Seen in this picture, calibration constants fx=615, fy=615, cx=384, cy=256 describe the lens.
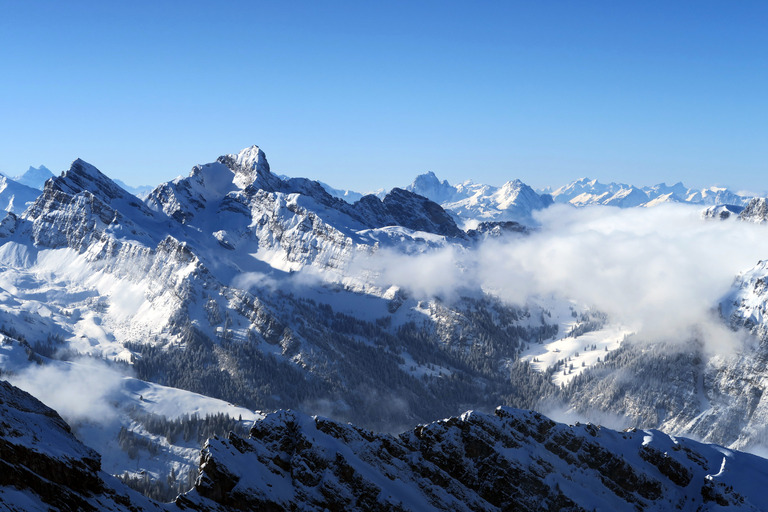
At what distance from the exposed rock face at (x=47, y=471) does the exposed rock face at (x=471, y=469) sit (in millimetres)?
14911

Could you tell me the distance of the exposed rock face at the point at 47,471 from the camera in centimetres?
6656

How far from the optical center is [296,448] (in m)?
103

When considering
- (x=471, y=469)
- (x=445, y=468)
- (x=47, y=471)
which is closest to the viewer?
(x=47, y=471)

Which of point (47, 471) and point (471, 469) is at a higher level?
point (471, 469)

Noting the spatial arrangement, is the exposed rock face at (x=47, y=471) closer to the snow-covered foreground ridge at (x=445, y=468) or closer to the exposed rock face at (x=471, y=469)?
the snow-covered foreground ridge at (x=445, y=468)

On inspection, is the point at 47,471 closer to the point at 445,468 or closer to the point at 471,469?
the point at 445,468

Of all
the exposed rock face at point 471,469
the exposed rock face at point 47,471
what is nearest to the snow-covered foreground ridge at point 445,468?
the exposed rock face at point 471,469

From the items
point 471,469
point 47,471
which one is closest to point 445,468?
point 471,469

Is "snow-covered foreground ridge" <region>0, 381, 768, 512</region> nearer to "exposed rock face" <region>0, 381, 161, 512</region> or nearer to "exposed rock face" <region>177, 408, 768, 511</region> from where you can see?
"exposed rock face" <region>177, 408, 768, 511</region>

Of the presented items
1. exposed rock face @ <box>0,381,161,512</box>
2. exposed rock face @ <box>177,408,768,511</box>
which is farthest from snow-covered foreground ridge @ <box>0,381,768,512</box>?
exposed rock face @ <box>0,381,161,512</box>

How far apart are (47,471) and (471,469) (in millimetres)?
70897

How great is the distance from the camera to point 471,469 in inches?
4476

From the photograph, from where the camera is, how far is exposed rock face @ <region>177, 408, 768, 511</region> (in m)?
96.7

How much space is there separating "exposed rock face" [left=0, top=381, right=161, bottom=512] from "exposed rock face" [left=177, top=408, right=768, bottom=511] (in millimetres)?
14911
